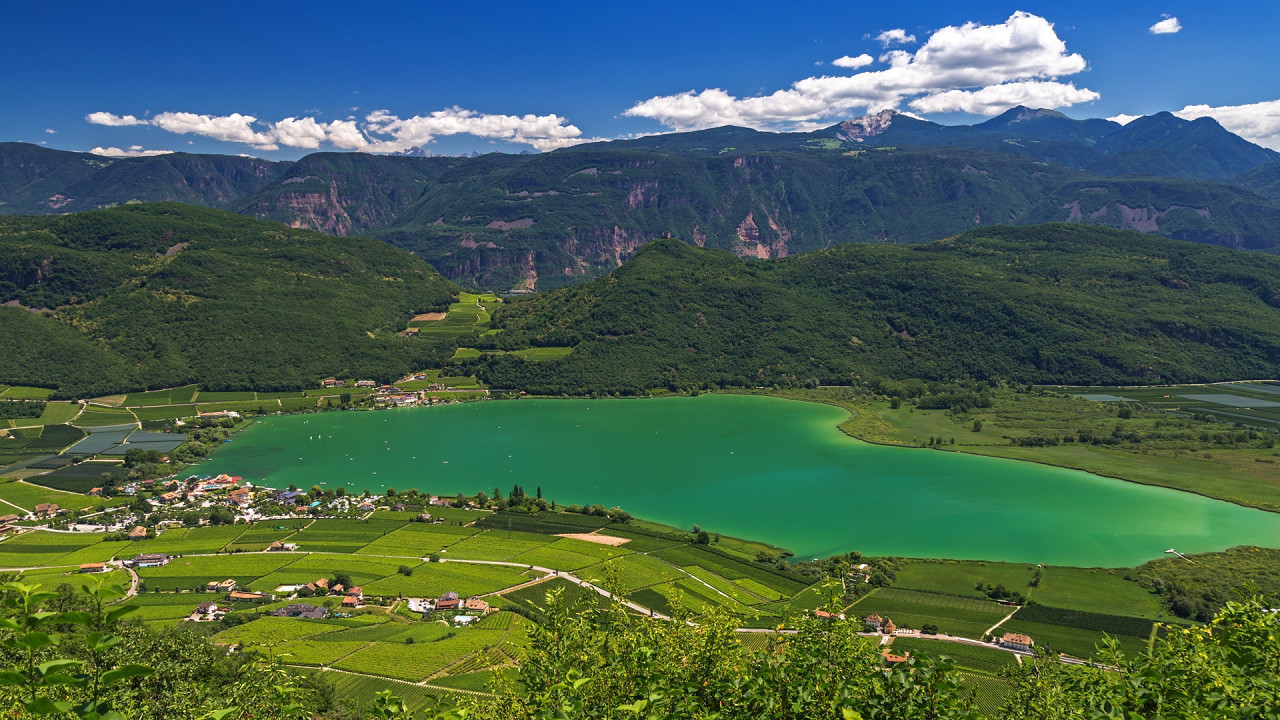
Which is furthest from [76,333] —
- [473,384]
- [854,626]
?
[854,626]

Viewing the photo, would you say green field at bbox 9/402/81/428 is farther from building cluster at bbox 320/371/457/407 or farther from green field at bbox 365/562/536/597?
green field at bbox 365/562/536/597

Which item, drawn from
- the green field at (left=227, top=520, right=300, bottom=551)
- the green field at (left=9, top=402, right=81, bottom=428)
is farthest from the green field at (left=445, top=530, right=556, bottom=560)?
the green field at (left=9, top=402, right=81, bottom=428)

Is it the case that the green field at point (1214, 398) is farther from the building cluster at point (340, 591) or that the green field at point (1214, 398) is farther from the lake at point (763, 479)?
the building cluster at point (340, 591)

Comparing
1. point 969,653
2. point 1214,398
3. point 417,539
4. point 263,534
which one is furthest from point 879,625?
point 1214,398

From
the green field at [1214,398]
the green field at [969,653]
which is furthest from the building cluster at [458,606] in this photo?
the green field at [1214,398]

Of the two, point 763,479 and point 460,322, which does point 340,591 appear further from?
point 460,322

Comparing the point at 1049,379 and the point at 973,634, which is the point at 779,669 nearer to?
the point at 973,634
